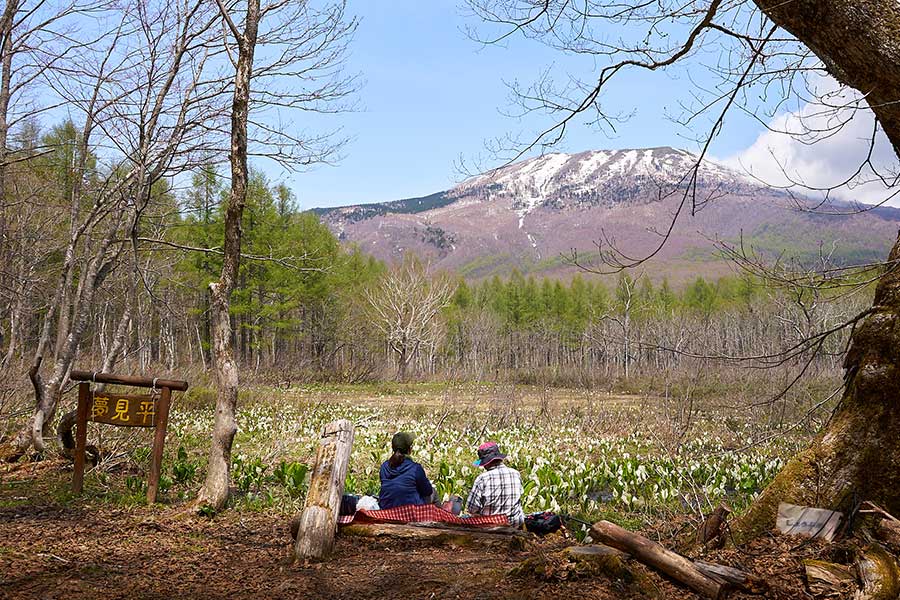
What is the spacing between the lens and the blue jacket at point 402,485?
19.7 feet

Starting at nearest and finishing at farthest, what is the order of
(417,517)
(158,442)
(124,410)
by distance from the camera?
(417,517) → (158,442) → (124,410)

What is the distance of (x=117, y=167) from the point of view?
984 cm

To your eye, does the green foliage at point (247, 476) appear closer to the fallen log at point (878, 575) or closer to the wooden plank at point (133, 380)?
the wooden plank at point (133, 380)

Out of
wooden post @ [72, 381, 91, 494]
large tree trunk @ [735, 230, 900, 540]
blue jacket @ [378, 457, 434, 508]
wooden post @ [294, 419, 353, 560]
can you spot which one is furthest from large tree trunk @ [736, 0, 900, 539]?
wooden post @ [72, 381, 91, 494]

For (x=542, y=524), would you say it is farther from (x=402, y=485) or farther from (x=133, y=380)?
(x=133, y=380)

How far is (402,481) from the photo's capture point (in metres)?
Result: 6.00

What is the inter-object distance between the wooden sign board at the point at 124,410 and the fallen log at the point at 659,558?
5110 millimetres

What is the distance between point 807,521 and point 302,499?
5.58 meters

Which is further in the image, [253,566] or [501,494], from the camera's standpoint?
[501,494]

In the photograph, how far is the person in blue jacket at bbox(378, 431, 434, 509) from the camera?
5992 mm

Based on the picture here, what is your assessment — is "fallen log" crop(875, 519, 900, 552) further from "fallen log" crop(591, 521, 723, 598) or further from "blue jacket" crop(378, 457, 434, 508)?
"blue jacket" crop(378, 457, 434, 508)

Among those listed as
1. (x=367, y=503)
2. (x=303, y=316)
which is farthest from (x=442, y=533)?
(x=303, y=316)

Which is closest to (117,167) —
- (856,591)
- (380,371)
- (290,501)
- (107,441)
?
(107,441)

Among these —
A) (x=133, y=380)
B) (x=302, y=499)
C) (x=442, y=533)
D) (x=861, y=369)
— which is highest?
(x=861, y=369)
